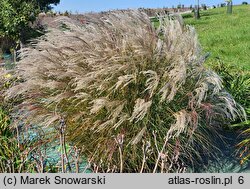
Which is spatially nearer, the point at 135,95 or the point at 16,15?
the point at 135,95

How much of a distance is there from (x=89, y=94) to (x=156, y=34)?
90cm

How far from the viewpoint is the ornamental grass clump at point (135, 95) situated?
3.63 meters

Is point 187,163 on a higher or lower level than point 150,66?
lower

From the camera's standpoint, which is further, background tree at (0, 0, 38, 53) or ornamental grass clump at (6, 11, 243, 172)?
background tree at (0, 0, 38, 53)

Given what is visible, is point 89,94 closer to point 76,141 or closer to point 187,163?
point 76,141

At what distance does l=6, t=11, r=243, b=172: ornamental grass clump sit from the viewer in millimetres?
3633

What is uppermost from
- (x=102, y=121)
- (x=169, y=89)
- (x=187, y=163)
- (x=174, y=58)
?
(x=174, y=58)

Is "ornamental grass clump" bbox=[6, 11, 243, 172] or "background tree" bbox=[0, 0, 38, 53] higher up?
"background tree" bbox=[0, 0, 38, 53]

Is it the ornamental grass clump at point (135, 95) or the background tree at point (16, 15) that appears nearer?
the ornamental grass clump at point (135, 95)

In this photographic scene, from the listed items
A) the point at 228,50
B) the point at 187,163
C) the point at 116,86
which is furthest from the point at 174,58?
the point at 228,50

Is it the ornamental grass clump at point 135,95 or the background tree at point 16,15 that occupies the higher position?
the background tree at point 16,15

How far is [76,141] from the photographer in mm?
3943

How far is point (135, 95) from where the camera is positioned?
378 centimetres

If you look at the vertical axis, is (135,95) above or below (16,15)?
below
